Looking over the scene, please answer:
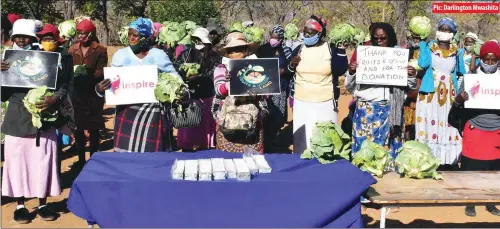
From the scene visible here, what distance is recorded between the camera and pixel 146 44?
18.4 feet

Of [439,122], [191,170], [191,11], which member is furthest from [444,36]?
[191,11]

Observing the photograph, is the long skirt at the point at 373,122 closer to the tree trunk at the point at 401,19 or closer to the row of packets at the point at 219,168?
the row of packets at the point at 219,168

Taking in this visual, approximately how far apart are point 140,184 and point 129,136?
1.49 meters

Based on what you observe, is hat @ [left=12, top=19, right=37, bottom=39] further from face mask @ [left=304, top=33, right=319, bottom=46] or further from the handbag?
face mask @ [left=304, top=33, right=319, bottom=46]

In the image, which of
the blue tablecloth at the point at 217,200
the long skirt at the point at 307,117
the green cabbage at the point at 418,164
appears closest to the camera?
the blue tablecloth at the point at 217,200

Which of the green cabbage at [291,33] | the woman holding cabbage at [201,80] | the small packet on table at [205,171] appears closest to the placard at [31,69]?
the woman holding cabbage at [201,80]

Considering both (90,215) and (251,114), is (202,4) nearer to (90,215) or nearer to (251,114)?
(251,114)

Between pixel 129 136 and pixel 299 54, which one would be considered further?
pixel 299 54

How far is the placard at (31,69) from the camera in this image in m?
5.42

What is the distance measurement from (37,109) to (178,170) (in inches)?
71.9

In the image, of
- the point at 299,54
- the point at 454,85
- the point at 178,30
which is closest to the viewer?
the point at 299,54

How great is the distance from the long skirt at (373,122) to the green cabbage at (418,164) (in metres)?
1.63

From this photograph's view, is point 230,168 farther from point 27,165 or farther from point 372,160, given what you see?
point 27,165

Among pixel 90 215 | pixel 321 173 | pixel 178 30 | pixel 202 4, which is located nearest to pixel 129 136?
pixel 90 215
